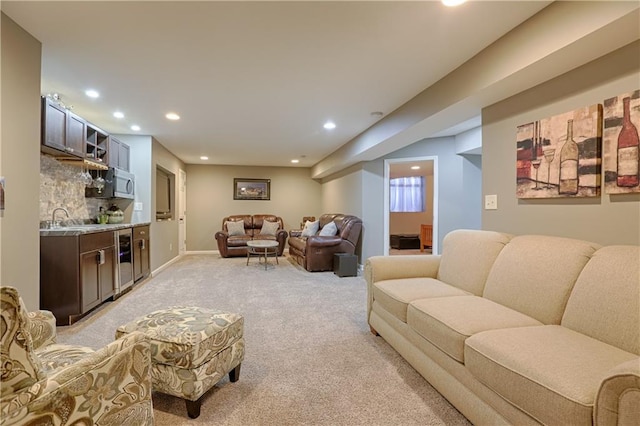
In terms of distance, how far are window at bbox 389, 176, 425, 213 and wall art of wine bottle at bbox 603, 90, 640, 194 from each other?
8.01m

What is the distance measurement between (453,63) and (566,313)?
1.96 metres

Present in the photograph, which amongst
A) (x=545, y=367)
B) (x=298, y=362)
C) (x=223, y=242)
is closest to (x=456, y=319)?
(x=545, y=367)

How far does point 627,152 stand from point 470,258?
44.4 inches

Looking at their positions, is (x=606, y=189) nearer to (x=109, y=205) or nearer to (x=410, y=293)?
(x=410, y=293)

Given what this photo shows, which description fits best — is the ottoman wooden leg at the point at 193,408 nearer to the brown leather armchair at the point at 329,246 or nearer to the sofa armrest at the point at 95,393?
the sofa armrest at the point at 95,393

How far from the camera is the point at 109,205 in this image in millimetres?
4891

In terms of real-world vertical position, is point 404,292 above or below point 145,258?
above

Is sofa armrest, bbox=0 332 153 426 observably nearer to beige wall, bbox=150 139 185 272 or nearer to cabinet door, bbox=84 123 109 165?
cabinet door, bbox=84 123 109 165

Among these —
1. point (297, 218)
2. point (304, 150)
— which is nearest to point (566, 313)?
point (304, 150)

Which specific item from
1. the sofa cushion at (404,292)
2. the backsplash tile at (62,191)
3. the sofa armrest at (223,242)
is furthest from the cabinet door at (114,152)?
the sofa cushion at (404,292)

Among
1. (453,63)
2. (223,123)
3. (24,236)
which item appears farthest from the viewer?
(223,123)

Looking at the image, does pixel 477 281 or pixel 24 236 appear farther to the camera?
pixel 477 281

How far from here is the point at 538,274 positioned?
184cm

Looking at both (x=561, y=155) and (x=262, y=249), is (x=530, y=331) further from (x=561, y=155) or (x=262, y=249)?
(x=262, y=249)
